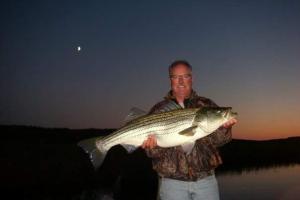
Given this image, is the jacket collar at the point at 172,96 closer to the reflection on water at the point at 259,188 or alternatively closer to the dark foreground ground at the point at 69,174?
the dark foreground ground at the point at 69,174

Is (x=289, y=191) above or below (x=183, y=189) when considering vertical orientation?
below

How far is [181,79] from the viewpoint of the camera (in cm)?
676

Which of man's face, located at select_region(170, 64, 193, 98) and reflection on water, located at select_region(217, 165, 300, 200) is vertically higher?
man's face, located at select_region(170, 64, 193, 98)

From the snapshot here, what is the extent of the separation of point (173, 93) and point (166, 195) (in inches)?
67.4

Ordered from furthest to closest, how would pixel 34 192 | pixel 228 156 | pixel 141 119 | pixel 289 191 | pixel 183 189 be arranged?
pixel 228 156, pixel 289 191, pixel 34 192, pixel 141 119, pixel 183 189

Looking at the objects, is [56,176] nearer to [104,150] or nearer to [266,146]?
[104,150]

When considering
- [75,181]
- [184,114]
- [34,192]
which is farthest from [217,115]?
[75,181]

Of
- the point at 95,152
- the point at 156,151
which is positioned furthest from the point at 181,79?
the point at 95,152

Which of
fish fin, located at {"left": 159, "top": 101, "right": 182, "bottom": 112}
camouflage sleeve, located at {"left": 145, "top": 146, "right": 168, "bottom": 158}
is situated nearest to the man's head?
fish fin, located at {"left": 159, "top": 101, "right": 182, "bottom": 112}

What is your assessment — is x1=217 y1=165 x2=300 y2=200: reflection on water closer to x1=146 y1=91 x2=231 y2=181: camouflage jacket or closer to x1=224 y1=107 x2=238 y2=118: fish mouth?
x1=146 y1=91 x2=231 y2=181: camouflage jacket

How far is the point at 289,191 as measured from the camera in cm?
3014

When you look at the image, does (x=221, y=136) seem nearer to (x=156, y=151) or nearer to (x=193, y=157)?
(x=193, y=157)

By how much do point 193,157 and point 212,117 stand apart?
0.73m

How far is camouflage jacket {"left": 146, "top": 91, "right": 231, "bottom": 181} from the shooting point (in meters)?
6.48
